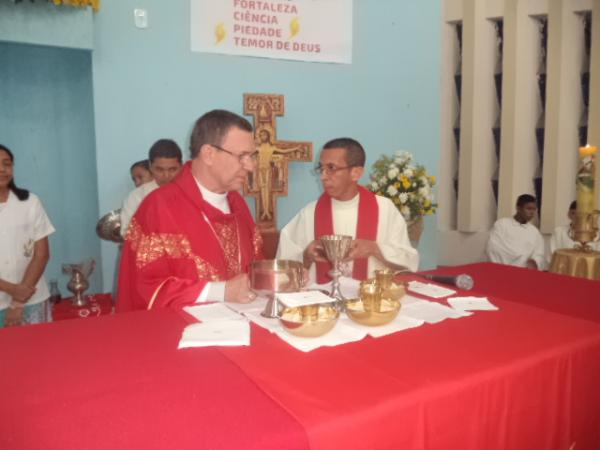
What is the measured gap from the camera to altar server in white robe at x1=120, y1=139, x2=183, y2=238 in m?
4.32

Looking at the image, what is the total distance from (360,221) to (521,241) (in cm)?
504

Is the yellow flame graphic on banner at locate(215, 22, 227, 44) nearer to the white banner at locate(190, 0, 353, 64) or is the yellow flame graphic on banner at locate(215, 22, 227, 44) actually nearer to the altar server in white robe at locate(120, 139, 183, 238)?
the white banner at locate(190, 0, 353, 64)

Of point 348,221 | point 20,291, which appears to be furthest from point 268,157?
point 20,291

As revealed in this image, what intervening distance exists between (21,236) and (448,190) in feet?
28.4

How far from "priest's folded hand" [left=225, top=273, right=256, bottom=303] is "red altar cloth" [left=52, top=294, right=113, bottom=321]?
225cm

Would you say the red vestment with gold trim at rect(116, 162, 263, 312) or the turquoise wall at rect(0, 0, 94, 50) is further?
the turquoise wall at rect(0, 0, 94, 50)

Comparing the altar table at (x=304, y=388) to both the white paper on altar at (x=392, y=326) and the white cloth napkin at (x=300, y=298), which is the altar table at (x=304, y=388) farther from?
the white cloth napkin at (x=300, y=298)

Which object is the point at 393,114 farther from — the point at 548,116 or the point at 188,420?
the point at 188,420

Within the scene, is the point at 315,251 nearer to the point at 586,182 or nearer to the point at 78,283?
the point at 586,182

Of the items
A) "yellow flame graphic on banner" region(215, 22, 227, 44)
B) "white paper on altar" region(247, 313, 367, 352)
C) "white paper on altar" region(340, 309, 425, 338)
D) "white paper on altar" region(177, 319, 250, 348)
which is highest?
"yellow flame graphic on banner" region(215, 22, 227, 44)

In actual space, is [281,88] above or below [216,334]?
above

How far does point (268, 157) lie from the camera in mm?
5328

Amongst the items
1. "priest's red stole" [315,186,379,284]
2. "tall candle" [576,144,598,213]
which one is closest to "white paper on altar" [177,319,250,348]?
"priest's red stole" [315,186,379,284]

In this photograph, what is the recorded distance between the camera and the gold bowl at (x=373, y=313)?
1.91 m
